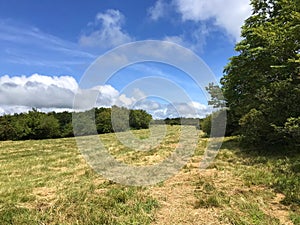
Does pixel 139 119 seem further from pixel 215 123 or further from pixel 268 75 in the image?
pixel 268 75

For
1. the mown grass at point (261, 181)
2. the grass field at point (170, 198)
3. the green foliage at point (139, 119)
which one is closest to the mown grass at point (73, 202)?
the grass field at point (170, 198)

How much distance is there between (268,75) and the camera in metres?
14.8

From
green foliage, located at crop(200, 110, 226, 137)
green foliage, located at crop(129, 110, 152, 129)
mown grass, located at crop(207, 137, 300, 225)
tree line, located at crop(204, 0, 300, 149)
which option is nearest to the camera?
mown grass, located at crop(207, 137, 300, 225)

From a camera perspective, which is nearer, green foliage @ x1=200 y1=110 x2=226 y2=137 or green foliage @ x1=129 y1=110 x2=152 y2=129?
green foliage @ x1=200 y1=110 x2=226 y2=137

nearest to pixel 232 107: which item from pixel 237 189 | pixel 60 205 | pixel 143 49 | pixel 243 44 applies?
pixel 243 44

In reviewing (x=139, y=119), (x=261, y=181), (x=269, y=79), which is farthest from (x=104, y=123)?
(x=261, y=181)

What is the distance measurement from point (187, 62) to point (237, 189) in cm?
553

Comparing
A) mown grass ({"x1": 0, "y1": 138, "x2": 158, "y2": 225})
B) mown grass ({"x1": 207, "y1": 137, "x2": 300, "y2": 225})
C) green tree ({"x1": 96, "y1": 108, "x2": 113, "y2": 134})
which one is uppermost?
green tree ({"x1": 96, "y1": 108, "x2": 113, "y2": 134})

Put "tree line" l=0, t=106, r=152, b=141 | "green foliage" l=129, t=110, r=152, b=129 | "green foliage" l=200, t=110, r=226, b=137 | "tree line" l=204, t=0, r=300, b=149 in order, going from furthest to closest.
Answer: "tree line" l=0, t=106, r=152, b=141, "green foliage" l=129, t=110, r=152, b=129, "green foliage" l=200, t=110, r=226, b=137, "tree line" l=204, t=0, r=300, b=149

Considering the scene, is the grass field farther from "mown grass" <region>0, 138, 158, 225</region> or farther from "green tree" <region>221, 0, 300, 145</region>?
"green tree" <region>221, 0, 300, 145</region>

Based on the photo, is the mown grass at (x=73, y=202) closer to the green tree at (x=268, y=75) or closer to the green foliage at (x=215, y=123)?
the green tree at (x=268, y=75)

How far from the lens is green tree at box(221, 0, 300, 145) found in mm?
11891

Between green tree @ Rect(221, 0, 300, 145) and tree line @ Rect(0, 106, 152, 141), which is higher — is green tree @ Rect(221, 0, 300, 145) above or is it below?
above

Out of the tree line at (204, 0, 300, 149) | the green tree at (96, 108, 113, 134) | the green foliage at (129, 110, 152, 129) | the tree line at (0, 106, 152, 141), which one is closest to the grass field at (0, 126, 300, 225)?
the tree line at (204, 0, 300, 149)
